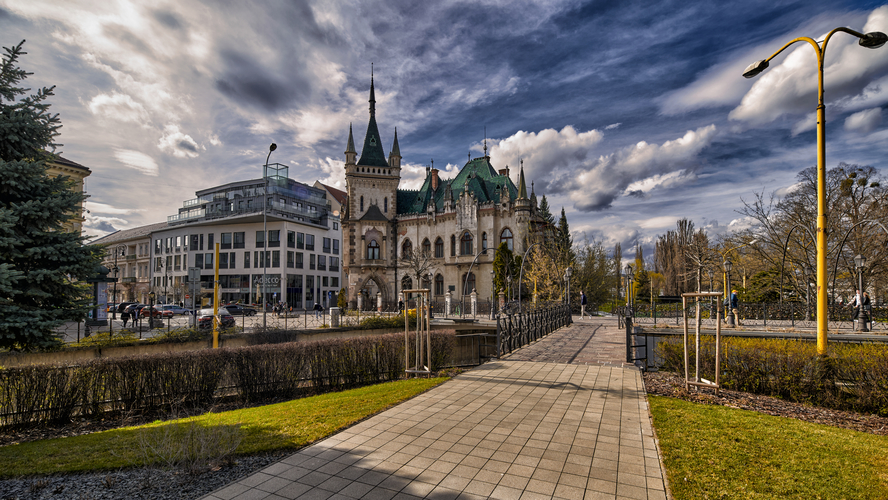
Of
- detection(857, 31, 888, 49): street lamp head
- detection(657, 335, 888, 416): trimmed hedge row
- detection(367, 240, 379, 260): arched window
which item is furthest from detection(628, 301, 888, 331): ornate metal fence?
detection(367, 240, 379, 260): arched window

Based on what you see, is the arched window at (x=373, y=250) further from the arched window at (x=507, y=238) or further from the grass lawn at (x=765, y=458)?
the grass lawn at (x=765, y=458)

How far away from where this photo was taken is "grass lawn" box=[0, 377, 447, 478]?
17.9 feet

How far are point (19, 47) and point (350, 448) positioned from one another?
9827 millimetres

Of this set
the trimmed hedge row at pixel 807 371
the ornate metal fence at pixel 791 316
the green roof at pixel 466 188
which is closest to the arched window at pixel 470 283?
the green roof at pixel 466 188

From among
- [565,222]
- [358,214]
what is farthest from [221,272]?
[565,222]

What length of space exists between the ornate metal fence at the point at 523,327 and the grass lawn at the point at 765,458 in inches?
261

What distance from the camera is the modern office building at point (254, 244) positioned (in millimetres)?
56312

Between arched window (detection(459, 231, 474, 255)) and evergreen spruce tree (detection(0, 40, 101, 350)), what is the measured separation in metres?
38.2

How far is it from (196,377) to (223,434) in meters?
5.08

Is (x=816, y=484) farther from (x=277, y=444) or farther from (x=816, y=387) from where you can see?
(x=277, y=444)

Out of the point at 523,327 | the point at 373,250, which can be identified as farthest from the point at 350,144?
the point at 523,327

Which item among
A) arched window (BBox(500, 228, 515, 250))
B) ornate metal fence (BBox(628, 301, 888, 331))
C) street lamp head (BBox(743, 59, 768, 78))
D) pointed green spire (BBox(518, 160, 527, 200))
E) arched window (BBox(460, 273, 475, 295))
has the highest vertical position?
pointed green spire (BBox(518, 160, 527, 200))

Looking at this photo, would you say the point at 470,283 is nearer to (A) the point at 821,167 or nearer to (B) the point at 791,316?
(B) the point at 791,316

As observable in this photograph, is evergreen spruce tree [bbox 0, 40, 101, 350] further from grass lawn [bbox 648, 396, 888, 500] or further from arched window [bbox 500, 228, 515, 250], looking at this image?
arched window [bbox 500, 228, 515, 250]
